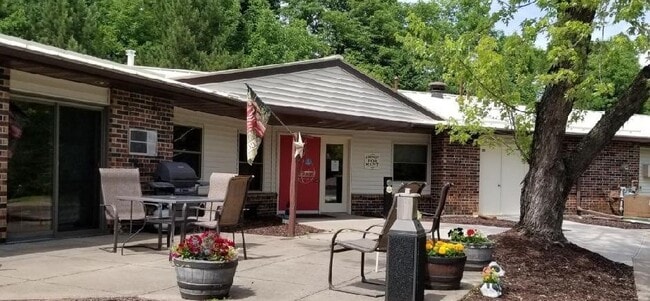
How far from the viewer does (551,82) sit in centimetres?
845

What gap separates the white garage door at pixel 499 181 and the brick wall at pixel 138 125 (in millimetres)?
9546

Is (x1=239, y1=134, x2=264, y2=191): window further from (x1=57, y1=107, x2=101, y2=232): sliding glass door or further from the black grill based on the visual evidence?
(x1=57, y1=107, x2=101, y2=232): sliding glass door

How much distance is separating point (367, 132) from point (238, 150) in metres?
3.90

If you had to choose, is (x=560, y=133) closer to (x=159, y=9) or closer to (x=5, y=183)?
(x=5, y=183)

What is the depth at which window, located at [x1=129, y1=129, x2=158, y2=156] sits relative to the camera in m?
10.4

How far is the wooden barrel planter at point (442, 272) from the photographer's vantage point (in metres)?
6.48

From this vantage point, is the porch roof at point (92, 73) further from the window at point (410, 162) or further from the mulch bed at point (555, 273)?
the window at point (410, 162)

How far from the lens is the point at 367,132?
17031 millimetres

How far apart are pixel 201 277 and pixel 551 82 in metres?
5.39

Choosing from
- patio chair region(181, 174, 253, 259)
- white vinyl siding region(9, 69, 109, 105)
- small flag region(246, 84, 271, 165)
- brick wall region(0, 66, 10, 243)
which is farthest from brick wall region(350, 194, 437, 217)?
brick wall region(0, 66, 10, 243)

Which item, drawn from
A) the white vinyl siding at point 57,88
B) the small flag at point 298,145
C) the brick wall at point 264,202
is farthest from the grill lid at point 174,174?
the brick wall at point 264,202

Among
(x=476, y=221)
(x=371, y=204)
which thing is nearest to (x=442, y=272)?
(x=476, y=221)

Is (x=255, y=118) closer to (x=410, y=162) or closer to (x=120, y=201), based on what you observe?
(x=120, y=201)

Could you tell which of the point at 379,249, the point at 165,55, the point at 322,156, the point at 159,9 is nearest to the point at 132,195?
the point at 379,249
